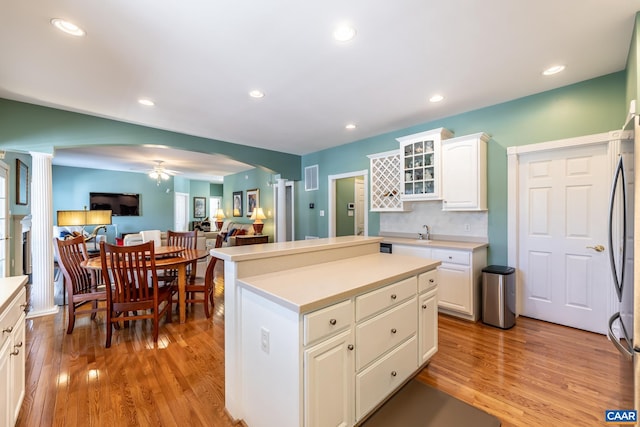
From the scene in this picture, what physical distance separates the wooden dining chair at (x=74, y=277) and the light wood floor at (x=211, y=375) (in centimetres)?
27

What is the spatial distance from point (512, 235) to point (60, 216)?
8267 millimetres

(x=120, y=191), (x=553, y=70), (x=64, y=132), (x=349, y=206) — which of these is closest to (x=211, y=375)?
(x=64, y=132)

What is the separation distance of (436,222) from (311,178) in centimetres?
295

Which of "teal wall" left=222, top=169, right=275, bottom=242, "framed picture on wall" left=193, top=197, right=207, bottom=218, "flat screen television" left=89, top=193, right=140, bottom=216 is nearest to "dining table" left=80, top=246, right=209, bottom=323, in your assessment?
"teal wall" left=222, top=169, right=275, bottom=242

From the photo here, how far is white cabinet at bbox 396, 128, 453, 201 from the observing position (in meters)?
3.57

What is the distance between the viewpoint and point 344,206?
20.8 feet

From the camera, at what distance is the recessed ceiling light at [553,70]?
2.52 m

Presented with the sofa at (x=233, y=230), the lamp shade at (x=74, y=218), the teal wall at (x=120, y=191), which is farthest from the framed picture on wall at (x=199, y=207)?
the lamp shade at (x=74, y=218)

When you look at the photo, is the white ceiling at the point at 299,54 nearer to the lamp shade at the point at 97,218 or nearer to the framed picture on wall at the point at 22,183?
the framed picture on wall at the point at 22,183

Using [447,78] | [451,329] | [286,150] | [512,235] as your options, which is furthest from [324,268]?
[286,150]

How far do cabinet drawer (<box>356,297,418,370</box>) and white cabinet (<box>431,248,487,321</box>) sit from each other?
148 cm

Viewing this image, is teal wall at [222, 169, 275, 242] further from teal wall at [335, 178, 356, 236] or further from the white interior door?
the white interior door

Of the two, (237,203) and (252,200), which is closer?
(252,200)

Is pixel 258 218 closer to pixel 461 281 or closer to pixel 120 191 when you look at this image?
pixel 120 191
